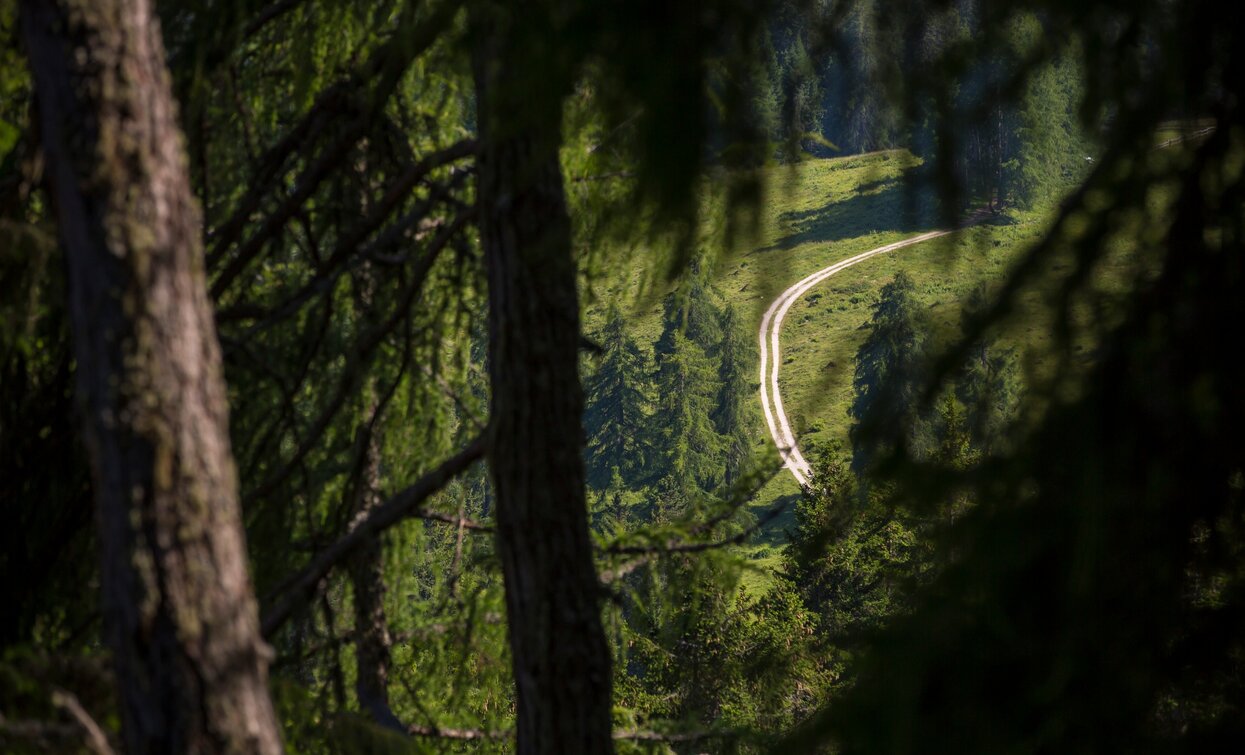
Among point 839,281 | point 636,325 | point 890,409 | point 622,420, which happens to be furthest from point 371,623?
point 839,281

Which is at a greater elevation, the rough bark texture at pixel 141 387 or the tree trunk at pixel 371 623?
the rough bark texture at pixel 141 387

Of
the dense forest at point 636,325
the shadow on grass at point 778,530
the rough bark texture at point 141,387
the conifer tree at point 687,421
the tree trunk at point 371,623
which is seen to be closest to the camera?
the dense forest at point 636,325

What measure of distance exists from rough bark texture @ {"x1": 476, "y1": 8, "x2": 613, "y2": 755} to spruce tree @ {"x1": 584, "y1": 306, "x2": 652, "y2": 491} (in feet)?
213

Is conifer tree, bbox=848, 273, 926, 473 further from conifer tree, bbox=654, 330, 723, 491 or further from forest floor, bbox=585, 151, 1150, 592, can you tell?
conifer tree, bbox=654, 330, 723, 491

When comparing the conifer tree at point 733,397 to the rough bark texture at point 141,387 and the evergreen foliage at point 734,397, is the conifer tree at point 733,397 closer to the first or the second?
the evergreen foliage at point 734,397

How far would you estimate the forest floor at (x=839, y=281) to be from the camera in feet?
4.81

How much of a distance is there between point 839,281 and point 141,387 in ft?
251

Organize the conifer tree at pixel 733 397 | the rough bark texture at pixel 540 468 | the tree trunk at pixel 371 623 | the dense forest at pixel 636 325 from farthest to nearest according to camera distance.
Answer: the conifer tree at pixel 733 397
the tree trunk at pixel 371 623
the rough bark texture at pixel 540 468
the dense forest at pixel 636 325

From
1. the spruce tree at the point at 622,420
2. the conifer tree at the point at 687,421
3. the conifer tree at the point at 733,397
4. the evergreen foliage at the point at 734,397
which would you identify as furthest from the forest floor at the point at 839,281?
the conifer tree at the point at 687,421

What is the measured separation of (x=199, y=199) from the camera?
13.3ft

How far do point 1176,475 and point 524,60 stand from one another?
980mm

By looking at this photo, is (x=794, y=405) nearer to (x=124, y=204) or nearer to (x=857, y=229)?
(x=857, y=229)

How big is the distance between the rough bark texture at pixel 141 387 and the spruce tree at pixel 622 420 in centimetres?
6603

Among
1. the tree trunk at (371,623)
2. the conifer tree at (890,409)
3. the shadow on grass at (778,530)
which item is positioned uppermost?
the conifer tree at (890,409)
